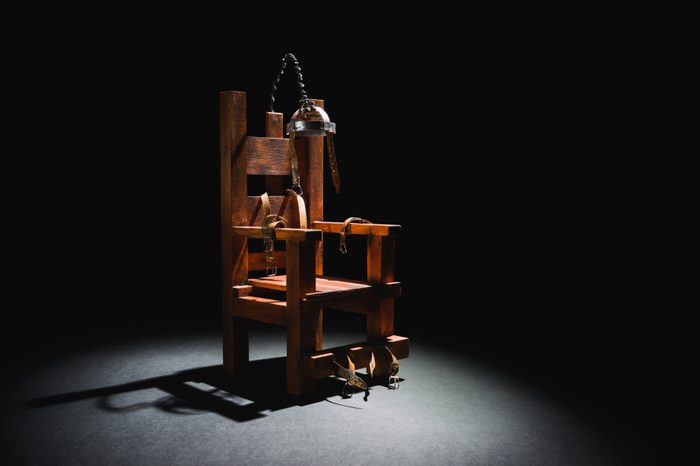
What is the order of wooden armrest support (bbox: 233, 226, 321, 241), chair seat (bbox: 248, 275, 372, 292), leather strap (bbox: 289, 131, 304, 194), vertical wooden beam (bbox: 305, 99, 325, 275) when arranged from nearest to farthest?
wooden armrest support (bbox: 233, 226, 321, 241) → chair seat (bbox: 248, 275, 372, 292) → leather strap (bbox: 289, 131, 304, 194) → vertical wooden beam (bbox: 305, 99, 325, 275)

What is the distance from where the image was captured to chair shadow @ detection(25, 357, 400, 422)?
412cm

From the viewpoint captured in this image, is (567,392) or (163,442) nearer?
(163,442)

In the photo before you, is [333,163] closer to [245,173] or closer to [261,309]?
[245,173]

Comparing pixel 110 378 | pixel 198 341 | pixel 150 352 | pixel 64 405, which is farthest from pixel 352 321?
pixel 64 405

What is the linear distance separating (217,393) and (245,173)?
58.2 inches

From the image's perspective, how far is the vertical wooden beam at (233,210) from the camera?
4.86 m

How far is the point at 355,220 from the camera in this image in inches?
197

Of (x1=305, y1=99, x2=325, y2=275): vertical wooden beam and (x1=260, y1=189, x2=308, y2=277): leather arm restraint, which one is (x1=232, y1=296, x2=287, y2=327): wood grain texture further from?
(x1=305, y1=99, x2=325, y2=275): vertical wooden beam

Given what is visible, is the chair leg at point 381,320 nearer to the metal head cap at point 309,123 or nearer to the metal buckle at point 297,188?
the metal buckle at point 297,188

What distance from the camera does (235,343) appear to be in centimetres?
487

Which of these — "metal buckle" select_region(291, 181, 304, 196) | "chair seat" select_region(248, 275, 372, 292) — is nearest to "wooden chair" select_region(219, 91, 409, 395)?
"chair seat" select_region(248, 275, 372, 292)

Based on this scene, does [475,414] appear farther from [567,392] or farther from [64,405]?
[64,405]

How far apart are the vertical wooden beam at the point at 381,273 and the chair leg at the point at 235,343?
856 mm

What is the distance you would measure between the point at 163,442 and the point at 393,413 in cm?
127
